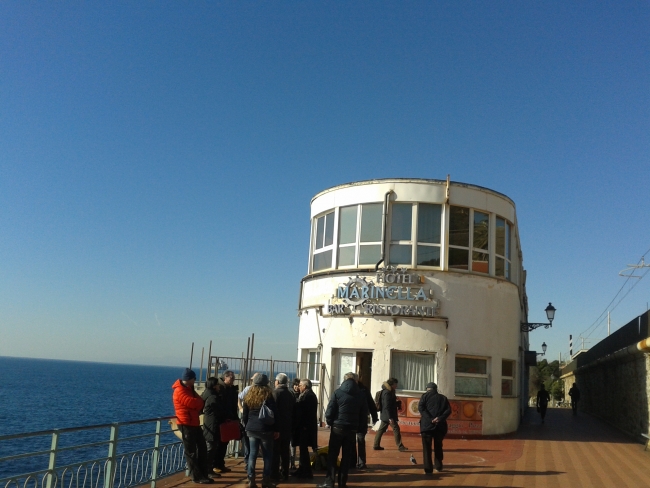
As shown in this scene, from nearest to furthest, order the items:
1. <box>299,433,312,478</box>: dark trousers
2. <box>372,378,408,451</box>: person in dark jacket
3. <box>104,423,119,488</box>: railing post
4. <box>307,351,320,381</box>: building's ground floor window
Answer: <box>104,423,119,488</box>: railing post
<box>299,433,312,478</box>: dark trousers
<box>372,378,408,451</box>: person in dark jacket
<box>307,351,320,381</box>: building's ground floor window

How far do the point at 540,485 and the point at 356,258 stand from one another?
873 centimetres

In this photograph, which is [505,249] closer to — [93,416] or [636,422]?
[636,422]

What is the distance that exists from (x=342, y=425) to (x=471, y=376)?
8865mm

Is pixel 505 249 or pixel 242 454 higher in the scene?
pixel 505 249

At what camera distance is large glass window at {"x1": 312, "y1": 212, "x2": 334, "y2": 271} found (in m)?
19.2

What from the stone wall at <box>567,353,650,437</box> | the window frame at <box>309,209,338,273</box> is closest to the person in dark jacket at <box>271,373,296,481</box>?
the window frame at <box>309,209,338,273</box>

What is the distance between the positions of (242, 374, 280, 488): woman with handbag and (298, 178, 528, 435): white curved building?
8.25 meters

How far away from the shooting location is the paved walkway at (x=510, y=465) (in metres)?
10.8

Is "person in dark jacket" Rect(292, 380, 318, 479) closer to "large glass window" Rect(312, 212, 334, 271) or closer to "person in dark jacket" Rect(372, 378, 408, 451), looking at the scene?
"person in dark jacket" Rect(372, 378, 408, 451)

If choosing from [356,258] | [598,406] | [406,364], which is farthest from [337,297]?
[598,406]

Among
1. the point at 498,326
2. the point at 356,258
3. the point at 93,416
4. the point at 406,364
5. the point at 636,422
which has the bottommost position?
the point at 93,416

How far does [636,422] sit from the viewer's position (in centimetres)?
1900

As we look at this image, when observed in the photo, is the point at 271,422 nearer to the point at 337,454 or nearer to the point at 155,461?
the point at 337,454

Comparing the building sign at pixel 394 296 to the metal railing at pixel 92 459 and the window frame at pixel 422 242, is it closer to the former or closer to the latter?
the window frame at pixel 422 242
